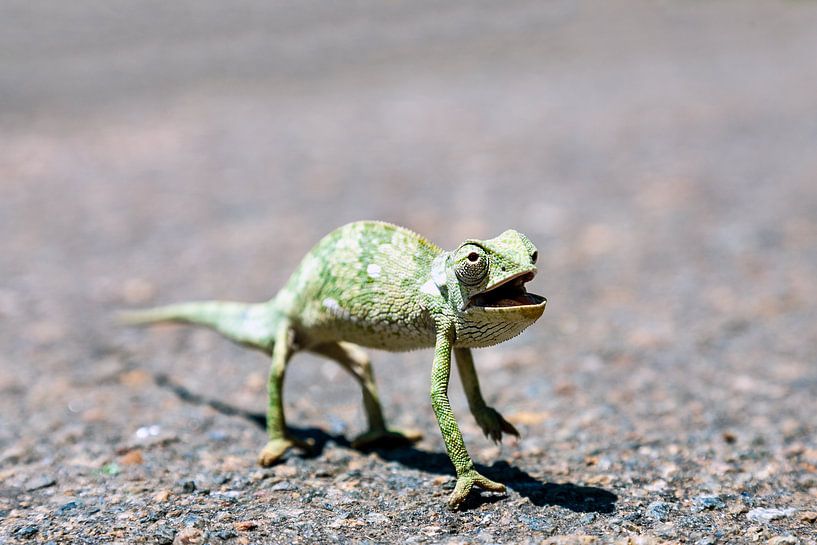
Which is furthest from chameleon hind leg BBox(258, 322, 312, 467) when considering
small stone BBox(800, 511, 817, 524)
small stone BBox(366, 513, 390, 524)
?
small stone BBox(800, 511, 817, 524)

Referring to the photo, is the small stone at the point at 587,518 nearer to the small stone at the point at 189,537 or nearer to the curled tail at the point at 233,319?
the small stone at the point at 189,537

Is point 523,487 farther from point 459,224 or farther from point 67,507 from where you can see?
point 459,224

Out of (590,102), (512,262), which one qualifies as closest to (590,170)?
(590,102)

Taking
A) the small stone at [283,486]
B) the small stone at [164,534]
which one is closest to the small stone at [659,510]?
the small stone at [283,486]

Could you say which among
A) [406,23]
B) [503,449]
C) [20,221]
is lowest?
[503,449]

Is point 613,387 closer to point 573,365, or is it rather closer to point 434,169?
point 573,365

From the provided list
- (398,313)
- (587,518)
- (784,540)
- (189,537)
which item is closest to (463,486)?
(587,518)

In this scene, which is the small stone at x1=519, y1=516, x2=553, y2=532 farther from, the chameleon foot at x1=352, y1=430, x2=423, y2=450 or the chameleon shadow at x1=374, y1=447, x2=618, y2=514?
the chameleon foot at x1=352, y1=430, x2=423, y2=450
